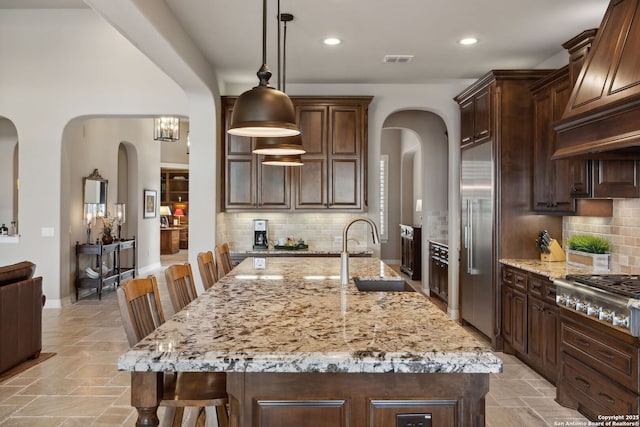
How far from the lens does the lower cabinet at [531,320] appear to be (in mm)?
3799

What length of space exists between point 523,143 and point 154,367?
4.26 m

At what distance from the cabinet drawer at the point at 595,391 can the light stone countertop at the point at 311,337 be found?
1.37 meters

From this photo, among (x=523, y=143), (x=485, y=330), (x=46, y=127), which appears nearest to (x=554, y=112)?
(x=523, y=143)

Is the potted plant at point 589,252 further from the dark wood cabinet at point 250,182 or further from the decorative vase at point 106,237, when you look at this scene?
the decorative vase at point 106,237

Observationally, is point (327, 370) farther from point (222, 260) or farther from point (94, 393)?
point (94, 393)

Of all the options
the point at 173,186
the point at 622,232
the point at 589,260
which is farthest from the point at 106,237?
the point at 173,186

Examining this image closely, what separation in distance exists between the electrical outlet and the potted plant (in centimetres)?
309

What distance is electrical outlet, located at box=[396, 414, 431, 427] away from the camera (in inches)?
61.5

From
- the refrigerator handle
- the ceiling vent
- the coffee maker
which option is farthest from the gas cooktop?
the coffee maker

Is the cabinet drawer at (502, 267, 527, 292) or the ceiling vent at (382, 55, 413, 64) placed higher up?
the ceiling vent at (382, 55, 413, 64)

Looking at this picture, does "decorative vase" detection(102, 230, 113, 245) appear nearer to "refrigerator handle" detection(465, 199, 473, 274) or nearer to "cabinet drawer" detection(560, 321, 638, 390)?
"refrigerator handle" detection(465, 199, 473, 274)

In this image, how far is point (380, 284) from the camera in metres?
3.09

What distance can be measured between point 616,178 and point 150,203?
9.34 m

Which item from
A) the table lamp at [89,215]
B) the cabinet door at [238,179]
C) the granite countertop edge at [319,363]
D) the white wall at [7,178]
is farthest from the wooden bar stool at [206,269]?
the white wall at [7,178]
